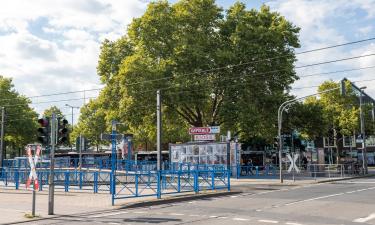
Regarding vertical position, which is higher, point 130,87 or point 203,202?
point 130,87

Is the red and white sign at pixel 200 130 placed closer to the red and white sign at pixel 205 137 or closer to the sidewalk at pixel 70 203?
the red and white sign at pixel 205 137

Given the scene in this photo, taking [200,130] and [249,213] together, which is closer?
[249,213]

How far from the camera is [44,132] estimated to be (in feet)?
51.0

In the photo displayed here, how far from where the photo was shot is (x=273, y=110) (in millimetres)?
40000

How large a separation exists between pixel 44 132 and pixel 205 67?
25.0 m

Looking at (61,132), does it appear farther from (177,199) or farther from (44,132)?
(177,199)

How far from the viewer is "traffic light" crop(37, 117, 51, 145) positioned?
1545 cm

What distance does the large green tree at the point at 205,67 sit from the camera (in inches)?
1481

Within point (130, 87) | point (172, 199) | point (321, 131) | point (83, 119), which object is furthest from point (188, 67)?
point (83, 119)

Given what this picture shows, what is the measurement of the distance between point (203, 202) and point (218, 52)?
21976mm

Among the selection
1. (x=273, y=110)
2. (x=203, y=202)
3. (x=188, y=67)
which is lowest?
(x=203, y=202)

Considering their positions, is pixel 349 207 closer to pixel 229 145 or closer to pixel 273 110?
pixel 229 145

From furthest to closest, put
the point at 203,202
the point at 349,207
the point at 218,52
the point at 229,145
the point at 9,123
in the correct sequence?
the point at 9,123, the point at 218,52, the point at 229,145, the point at 203,202, the point at 349,207

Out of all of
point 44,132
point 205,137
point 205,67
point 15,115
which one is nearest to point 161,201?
point 44,132
